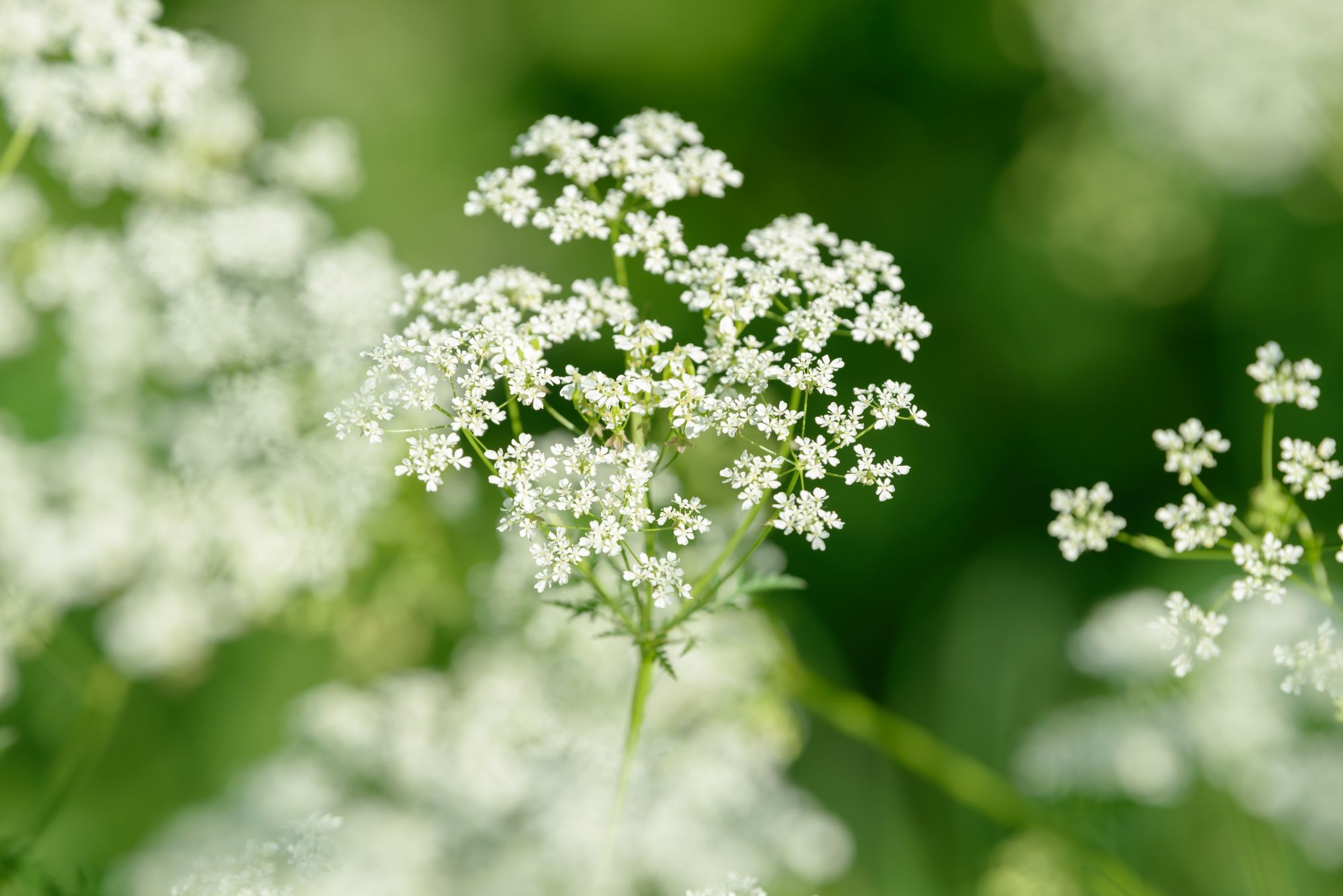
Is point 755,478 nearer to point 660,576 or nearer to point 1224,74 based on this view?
point 660,576

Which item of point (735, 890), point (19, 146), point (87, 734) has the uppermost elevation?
point (19, 146)

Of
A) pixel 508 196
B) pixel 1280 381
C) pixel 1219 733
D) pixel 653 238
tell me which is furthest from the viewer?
pixel 1219 733

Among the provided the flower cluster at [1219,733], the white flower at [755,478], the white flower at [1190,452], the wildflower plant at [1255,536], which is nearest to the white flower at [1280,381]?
the wildflower plant at [1255,536]

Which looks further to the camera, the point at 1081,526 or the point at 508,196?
the point at 508,196

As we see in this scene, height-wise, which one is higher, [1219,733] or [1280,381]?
[1280,381]

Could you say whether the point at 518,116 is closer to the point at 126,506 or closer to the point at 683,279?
the point at 126,506

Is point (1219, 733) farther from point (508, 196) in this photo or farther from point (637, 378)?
point (508, 196)

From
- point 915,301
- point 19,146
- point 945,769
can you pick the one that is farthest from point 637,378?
point 915,301

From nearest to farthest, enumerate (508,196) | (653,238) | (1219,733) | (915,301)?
(653,238)
(508,196)
(1219,733)
(915,301)
